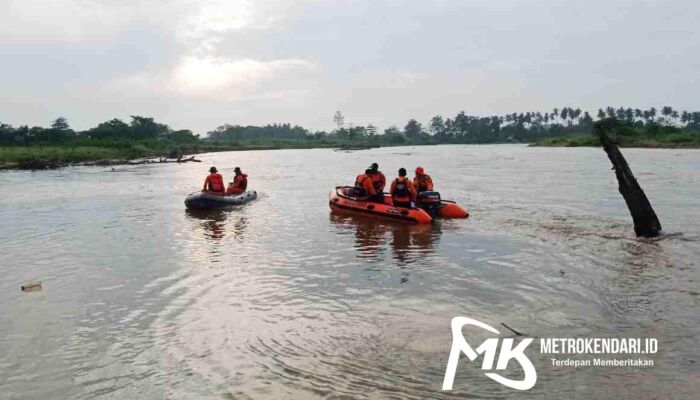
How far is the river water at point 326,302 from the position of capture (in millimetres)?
5352

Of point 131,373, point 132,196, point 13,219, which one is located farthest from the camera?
Answer: point 132,196

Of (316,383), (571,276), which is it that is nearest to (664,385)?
(316,383)

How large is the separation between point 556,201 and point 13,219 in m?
18.1

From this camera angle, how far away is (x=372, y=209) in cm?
1520

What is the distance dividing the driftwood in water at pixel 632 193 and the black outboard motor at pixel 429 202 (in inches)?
182

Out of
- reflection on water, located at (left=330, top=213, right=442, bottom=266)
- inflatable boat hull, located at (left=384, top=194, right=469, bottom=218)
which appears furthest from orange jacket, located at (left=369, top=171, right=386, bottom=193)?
reflection on water, located at (left=330, top=213, right=442, bottom=266)

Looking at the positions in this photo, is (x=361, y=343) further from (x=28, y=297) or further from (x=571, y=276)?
(x=28, y=297)

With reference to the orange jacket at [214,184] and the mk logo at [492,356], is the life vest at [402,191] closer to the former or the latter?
the orange jacket at [214,184]

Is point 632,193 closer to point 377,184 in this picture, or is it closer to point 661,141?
point 377,184

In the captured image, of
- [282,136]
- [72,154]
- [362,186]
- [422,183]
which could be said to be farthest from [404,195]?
[282,136]

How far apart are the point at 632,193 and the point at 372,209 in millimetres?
6447

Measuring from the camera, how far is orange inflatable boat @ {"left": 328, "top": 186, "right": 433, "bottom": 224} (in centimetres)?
1428

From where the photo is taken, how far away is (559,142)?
8788 cm

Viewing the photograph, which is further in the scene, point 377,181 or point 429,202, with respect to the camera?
point 377,181
